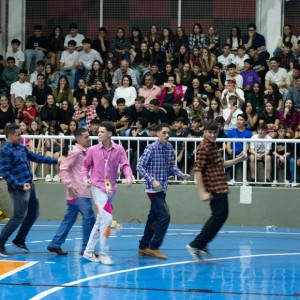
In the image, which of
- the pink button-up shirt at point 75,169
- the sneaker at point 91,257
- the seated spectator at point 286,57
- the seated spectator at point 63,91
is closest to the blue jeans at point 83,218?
the pink button-up shirt at point 75,169

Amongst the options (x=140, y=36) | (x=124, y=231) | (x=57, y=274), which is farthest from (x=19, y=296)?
(x=140, y=36)

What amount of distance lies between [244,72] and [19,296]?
1340cm

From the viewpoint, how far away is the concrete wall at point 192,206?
18.5 metres

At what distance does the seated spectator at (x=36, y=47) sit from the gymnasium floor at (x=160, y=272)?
10.1m

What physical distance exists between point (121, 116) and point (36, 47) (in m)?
5.58

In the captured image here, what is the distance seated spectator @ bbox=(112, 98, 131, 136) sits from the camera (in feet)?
68.8

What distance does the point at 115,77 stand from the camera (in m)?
23.8

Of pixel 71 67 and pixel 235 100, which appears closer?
pixel 235 100

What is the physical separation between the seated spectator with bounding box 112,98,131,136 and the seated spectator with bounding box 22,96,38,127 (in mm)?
2005

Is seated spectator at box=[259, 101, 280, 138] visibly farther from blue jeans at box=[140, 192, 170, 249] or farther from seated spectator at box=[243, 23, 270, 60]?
blue jeans at box=[140, 192, 170, 249]

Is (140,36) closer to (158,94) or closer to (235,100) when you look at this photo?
(158,94)

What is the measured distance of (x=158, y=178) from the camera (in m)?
13.9

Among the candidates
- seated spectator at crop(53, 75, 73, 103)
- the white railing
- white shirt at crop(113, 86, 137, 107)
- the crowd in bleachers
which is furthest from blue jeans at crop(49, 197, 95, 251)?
seated spectator at crop(53, 75, 73, 103)

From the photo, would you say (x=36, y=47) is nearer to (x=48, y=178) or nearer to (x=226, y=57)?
(x=226, y=57)
